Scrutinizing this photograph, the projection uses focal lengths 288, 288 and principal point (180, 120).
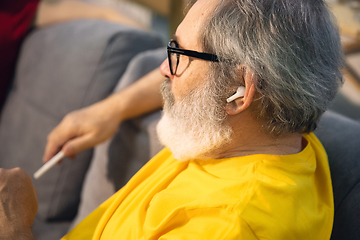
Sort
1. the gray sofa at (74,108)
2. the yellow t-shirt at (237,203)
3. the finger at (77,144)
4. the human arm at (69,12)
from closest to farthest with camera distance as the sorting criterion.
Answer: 1. the yellow t-shirt at (237,203)
2. the finger at (77,144)
3. the gray sofa at (74,108)
4. the human arm at (69,12)

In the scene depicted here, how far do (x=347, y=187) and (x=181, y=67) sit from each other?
51cm

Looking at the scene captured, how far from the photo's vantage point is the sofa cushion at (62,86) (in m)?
1.32

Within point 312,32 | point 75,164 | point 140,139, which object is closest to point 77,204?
point 75,164

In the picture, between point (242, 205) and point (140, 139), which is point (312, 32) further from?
point (140, 139)

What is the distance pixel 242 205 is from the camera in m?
0.53

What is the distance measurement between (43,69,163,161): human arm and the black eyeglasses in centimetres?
37

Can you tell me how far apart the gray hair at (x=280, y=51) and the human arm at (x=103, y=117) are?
49 centimetres

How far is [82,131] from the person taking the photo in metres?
1.03

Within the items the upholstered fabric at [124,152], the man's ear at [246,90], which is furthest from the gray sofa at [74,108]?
the man's ear at [246,90]

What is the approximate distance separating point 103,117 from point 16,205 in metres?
0.43

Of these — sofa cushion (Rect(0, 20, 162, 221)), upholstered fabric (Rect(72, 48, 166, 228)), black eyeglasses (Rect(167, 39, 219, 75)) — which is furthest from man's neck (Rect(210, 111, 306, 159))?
sofa cushion (Rect(0, 20, 162, 221))

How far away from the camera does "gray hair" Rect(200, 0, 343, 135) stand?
58 centimetres

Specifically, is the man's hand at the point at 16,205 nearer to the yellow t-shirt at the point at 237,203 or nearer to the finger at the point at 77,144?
the yellow t-shirt at the point at 237,203

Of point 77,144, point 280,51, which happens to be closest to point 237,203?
point 280,51
